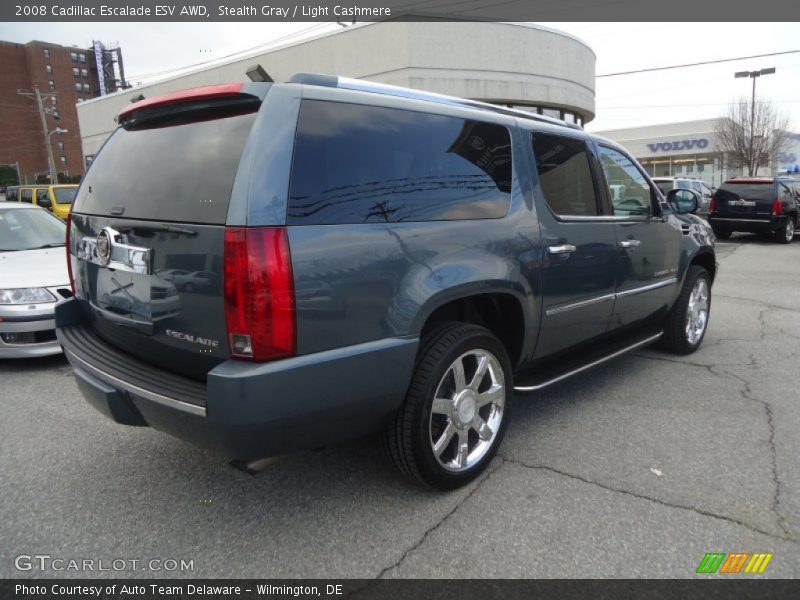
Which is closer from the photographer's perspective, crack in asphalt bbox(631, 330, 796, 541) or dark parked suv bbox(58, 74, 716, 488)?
dark parked suv bbox(58, 74, 716, 488)

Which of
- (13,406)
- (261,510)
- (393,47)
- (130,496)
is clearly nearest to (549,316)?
(261,510)

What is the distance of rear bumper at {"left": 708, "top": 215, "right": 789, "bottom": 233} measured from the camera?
1483 cm

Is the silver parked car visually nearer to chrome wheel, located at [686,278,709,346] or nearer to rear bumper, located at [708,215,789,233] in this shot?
chrome wheel, located at [686,278,709,346]

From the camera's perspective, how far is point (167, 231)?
235 centimetres

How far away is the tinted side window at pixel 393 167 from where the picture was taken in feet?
7.50

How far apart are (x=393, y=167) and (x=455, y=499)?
164 centimetres

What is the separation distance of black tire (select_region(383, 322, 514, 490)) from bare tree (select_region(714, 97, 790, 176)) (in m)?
43.2

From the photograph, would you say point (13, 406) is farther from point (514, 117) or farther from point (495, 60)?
point (495, 60)

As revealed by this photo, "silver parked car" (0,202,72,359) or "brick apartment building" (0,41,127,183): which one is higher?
"brick apartment building" (0,41,127,183)

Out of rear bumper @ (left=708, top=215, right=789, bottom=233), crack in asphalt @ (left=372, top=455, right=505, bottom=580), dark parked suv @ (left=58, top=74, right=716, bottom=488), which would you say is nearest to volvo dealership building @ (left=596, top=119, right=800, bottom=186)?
rear bumper @ (left=708, top=215, right=789, bottom=233)

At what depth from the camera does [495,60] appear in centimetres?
2139

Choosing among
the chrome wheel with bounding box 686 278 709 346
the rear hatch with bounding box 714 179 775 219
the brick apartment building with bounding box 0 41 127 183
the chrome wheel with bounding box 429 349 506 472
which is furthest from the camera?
the brick apartment building with bounding box 0 41 127 183

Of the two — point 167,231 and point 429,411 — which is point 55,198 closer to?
point 167,231

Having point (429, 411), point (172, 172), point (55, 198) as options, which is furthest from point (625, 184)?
point (55, 198)
